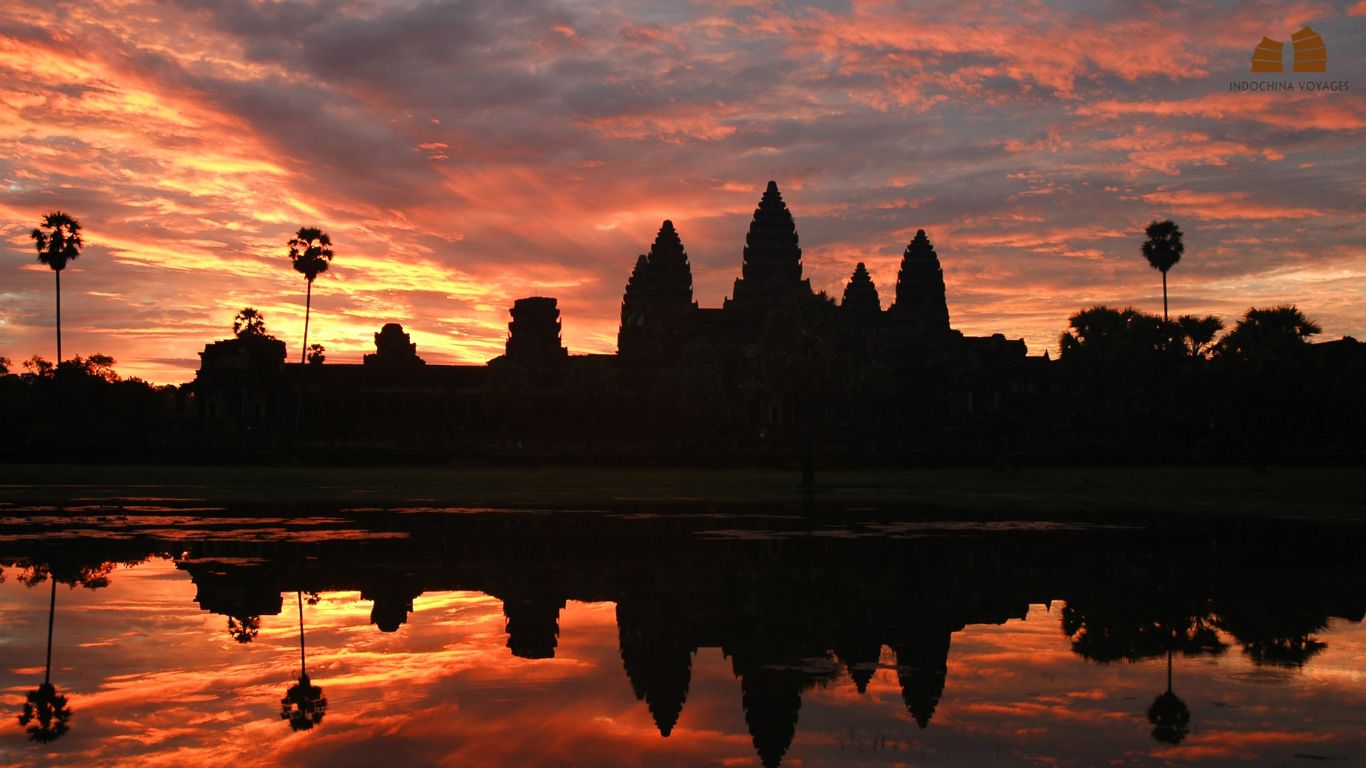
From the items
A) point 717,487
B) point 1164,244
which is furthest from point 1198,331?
point 717,487

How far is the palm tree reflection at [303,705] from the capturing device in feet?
30.3

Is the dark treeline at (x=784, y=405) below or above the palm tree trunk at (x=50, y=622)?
above

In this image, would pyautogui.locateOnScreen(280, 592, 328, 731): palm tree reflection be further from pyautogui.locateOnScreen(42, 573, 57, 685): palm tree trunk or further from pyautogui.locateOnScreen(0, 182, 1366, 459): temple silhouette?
pyautogui.locateOnScreen(0, 182, 1366, 459): temple silhouette

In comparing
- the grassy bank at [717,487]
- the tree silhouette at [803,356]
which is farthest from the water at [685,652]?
the tree silhouette at [803,356]

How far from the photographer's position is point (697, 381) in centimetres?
8844

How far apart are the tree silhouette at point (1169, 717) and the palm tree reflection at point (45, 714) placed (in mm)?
8093

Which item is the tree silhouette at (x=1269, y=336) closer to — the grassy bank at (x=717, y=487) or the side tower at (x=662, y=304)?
the grassy bank at (x=717, y=487)

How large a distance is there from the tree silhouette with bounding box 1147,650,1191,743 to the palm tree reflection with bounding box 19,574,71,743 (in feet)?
26.6

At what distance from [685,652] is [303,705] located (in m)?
4.05

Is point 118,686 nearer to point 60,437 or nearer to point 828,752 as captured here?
point 828,752

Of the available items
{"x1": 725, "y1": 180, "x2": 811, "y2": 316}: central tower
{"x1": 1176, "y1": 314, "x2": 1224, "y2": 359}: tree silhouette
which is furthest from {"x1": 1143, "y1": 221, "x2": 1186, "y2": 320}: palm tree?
{"x1": 725, "y1": 180, "x2": 811, "y2": 316}: central tower

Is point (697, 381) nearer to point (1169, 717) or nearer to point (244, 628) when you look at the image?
point (244, 628)

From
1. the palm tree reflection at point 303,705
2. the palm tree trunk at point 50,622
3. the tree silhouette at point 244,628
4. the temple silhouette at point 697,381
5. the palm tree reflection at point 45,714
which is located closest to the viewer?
the palm tree reflection at point 45,714

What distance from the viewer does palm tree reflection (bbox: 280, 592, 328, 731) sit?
9249 mm
